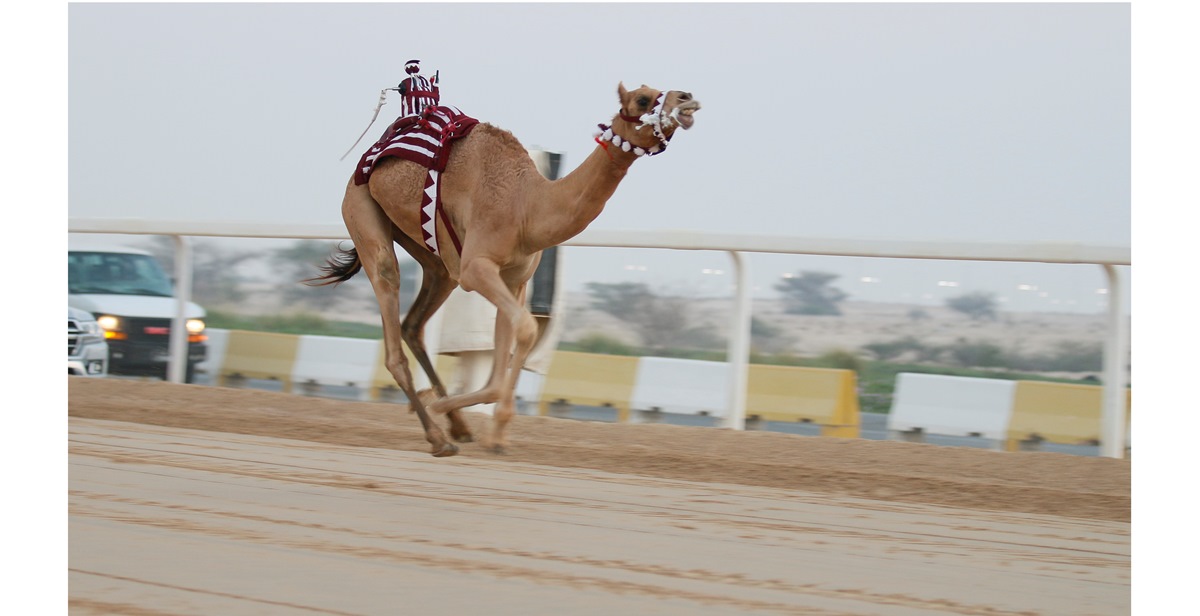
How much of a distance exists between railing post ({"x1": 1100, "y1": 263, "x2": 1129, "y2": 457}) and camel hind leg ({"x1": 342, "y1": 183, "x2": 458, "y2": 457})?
386 cm

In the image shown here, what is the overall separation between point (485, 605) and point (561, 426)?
17.5 ft

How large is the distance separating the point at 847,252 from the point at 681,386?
1.54m

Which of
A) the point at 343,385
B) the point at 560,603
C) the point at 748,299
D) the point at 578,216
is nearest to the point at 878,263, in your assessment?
the point at 748,299

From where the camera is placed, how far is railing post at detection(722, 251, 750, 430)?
8742mm

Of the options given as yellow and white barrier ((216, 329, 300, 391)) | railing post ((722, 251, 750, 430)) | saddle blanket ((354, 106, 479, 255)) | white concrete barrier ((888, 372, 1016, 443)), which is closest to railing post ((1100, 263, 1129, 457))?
white concrete barrier ((888, 372, 1016, 443))

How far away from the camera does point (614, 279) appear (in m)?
9.91

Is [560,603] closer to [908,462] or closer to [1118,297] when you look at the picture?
[908,462]

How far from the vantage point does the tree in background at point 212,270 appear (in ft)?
38.4

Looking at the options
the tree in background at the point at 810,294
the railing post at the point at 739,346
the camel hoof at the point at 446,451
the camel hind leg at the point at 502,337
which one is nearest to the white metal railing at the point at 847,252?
the railing post at the point at 739,346

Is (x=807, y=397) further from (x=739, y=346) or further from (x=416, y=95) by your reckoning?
(x=416, y=95)

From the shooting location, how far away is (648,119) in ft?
17.9

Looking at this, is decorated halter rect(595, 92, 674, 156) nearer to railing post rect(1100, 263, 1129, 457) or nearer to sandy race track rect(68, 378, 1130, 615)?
sandy race track rect(68, 378, 1130, 615)

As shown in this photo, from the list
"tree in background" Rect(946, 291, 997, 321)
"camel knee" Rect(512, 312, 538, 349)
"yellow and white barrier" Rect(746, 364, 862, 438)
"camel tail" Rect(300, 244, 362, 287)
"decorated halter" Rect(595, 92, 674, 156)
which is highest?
"decorated halter" Rect(595, 92, 674, 156)

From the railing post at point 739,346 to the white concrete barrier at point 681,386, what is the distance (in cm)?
11
